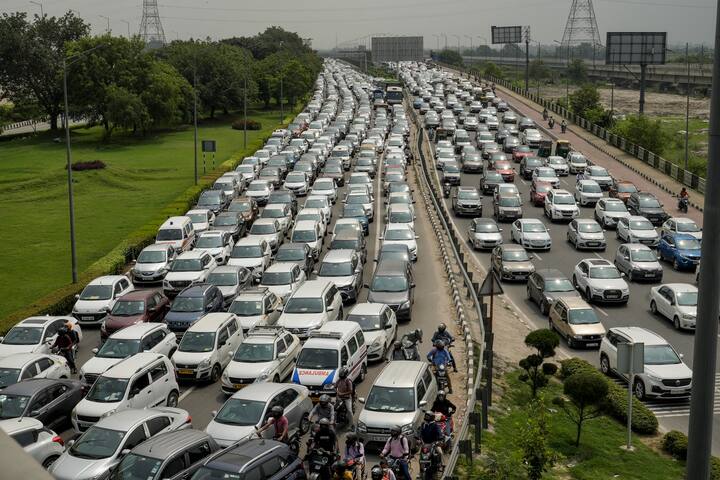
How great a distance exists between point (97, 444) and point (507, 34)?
144 metres

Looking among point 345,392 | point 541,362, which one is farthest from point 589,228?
point 345,392

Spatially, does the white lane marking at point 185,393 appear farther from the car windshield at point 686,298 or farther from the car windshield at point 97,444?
the car windshield at point 686,298

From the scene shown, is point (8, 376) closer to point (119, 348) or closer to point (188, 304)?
point (119, 348)

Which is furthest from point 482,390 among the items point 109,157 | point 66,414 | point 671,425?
point 109,157

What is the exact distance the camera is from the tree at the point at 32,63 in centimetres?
9394

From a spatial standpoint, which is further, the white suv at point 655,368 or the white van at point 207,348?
the white suv at point 655,368

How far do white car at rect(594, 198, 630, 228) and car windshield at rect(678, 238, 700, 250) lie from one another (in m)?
6.36

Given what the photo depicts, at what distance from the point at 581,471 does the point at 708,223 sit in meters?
12.3

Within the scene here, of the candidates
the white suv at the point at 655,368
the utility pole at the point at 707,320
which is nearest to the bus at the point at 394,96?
the white suv at the point at 655,368

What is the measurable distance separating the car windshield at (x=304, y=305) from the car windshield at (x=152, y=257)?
9.56 meters

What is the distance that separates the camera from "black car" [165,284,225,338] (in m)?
25.8

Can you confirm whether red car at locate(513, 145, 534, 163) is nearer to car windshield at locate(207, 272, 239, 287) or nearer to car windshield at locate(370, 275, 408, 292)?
car windshield at locate(370, 275, 408, 292)

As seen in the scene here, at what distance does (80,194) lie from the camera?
56.5 m

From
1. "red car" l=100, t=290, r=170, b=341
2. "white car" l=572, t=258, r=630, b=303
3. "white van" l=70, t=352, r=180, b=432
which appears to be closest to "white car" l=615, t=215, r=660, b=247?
"white car" l=572, t=258, r=630, b=303
